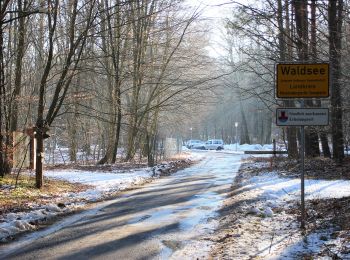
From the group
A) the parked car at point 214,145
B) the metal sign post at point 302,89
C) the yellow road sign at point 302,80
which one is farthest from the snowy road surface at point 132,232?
the parked car at point 214,145

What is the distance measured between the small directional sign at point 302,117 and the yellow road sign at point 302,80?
0.26m

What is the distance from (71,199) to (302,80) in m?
7.62

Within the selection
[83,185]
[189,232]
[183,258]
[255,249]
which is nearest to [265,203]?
[189,232]

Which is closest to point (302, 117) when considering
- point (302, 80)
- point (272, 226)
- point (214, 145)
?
point (302, 80)

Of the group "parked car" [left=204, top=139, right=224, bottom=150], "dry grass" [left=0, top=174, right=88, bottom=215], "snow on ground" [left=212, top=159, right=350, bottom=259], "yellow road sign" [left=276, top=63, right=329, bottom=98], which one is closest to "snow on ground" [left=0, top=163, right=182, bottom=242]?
"dry grass" [left=0, top=174, right=88, bottom=215]

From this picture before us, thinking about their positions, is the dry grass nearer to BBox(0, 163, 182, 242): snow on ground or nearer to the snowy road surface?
BBox(0, 163, 182, 242): snow on ground

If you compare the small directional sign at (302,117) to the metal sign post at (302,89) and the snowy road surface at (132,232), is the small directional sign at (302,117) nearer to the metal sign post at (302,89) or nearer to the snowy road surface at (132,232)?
the metal sign post at (302,89)

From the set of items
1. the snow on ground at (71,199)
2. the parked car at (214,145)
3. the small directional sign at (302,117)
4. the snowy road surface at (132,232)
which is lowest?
the snowy road surface at (132,232)

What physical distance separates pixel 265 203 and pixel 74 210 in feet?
15.6

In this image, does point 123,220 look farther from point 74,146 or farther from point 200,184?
point 74,146

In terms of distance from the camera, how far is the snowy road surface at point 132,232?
7.10m

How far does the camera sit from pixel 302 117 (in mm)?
8359

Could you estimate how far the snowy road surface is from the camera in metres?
7.10

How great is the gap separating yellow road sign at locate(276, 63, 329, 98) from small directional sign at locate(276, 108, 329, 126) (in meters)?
0.26
